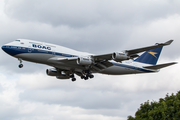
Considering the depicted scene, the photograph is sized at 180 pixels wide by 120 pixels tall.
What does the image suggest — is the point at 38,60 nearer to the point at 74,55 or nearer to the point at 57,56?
the point at 57,56

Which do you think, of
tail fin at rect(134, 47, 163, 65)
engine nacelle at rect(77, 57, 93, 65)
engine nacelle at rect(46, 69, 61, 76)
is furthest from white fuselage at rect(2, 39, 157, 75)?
tail fin at rect(134, 47, 163, 65)

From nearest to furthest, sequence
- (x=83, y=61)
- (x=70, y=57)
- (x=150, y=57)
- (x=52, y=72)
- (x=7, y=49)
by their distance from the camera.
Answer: (x=7, y=49) < (x=83, y=61) < (x=70, y=57) < (x=52, y=72) < (x=150, y=57)

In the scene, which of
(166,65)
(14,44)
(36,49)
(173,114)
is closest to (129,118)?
(173,114)

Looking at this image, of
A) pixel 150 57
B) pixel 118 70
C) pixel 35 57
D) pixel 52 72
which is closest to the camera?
pixel 35 57

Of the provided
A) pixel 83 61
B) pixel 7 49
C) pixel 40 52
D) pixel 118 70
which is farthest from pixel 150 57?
pixel 7 49

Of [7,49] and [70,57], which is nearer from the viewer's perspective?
[7,49]

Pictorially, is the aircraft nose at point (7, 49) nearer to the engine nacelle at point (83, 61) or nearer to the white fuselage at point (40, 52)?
the white fuselage at point (40, 52)

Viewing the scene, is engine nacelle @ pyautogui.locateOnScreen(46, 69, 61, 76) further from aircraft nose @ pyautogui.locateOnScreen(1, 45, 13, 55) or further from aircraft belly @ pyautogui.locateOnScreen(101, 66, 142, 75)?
aircraft nose @ pyautogui.locateOnScreen(1, 45, 13, 55)

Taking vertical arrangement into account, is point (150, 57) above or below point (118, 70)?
above

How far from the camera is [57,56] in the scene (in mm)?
43594

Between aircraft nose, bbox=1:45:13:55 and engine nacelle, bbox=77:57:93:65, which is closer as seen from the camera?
aircraft nose, bbox=1:45:13:55

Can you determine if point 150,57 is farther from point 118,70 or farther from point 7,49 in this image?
point 7,49

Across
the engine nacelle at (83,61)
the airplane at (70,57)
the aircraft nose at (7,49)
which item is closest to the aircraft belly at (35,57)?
the airplane at (70,57)

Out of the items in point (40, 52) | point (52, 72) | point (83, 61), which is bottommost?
point (83, 61)
